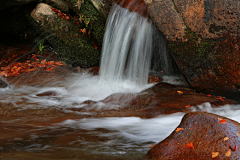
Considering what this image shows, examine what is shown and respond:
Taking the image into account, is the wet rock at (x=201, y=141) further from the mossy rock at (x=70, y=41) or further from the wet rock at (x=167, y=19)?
the mossy rock at (x=70, y=41)

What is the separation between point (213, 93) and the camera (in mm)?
5520

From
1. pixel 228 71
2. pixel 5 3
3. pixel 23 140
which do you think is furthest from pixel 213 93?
pixel 5 3

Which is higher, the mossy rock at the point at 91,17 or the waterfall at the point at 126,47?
the mossy rock at the point at 91,17

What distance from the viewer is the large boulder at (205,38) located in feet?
15.2

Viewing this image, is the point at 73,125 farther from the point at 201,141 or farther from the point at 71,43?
the point at 71,43

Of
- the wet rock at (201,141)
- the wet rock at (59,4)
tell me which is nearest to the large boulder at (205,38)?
the wet rock at (201,141)

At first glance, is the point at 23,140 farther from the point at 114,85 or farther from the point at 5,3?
the point at 5,3

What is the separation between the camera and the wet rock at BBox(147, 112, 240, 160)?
2.25 meters

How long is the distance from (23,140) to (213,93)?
4583 mm

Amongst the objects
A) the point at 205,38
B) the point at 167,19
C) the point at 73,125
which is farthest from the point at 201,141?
the point at 167,19

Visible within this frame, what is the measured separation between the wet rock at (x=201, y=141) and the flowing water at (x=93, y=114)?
1.26 ft

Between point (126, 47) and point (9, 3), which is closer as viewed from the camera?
point (126, 47)

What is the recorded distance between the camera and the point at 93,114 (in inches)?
179

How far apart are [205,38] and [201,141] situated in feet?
10.9
